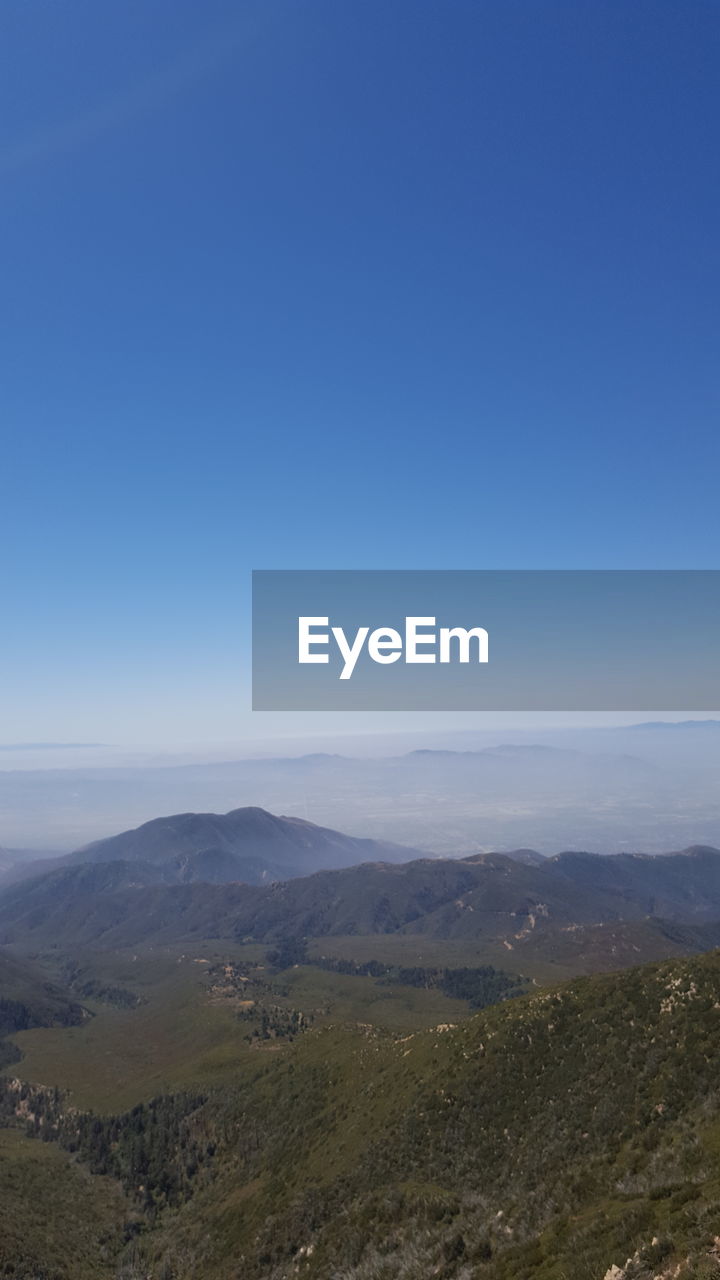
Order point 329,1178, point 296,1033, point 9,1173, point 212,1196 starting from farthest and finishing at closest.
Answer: point 296,1033 < point 9,1173 < point 212,1196 < point 329,1178

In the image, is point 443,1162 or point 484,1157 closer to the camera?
point 484,1157

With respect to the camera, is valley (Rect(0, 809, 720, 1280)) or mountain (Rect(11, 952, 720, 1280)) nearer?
mountain (Rect(11, 952, 720, 1280))

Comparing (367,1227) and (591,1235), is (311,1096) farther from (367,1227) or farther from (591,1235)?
(591,1235)

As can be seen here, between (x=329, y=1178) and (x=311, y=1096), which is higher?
(x=329, y=1178)

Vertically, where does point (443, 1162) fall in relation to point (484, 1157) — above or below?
below

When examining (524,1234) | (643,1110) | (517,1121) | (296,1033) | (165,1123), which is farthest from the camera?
(296,1033)

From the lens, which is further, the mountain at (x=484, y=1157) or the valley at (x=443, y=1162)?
the valley at (x=443, y=1162)

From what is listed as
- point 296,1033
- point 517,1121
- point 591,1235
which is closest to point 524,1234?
point 591,1235

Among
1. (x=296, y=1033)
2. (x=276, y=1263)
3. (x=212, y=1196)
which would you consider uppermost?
(x=276, y=1263)

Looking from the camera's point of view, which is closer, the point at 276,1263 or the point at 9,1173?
the point at 276,1263

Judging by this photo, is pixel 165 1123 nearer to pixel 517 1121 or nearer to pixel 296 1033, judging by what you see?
pixel 296 1033
